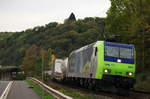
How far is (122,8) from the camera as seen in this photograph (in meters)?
38.5

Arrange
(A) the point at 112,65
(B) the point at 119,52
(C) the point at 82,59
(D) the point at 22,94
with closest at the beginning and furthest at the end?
(A) the point at 112,65, (D) the point at 22,94, (B) the point at 119,52, (C) the point at 82,59

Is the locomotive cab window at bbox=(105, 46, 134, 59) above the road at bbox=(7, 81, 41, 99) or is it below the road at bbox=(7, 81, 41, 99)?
above

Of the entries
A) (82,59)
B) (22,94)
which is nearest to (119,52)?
(82,59)

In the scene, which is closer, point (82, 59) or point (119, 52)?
point (119, 52)

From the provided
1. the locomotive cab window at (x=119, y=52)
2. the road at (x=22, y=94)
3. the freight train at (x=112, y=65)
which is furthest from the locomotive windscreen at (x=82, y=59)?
the road at (x=22, y=94)

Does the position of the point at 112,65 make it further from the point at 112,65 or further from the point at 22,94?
the point at 22,94

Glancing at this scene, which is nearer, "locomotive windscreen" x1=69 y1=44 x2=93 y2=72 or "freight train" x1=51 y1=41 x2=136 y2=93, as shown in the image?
"freight train" x1=51 y1=41 x2=136 y2=93

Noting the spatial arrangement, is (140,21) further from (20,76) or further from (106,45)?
(20,76)

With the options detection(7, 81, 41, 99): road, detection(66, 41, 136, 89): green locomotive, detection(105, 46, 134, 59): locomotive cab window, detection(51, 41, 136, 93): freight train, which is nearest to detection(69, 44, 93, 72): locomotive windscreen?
detection(51, 41, 136, 93): freight train

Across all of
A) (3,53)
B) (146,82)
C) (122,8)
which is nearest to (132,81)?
(146,82)

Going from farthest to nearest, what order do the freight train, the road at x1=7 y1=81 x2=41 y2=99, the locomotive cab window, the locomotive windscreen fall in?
the locomotive windscreen → the locomotive cab window → the freight train → the road at x1=7 y1=81 x2=41 y2=99

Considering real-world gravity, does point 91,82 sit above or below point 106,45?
below

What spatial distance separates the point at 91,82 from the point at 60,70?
22.3 meters

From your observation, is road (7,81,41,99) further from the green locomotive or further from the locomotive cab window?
the locomotive cab window
